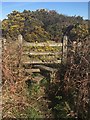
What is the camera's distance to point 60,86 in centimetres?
734

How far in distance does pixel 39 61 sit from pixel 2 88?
11.2 ft

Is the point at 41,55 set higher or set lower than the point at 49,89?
higher

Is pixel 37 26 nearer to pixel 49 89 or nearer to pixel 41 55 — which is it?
pixel 41 55

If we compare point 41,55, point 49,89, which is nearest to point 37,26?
point 41,55

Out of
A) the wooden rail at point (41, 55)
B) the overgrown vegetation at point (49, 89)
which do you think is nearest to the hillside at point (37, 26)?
the wooden rail at point (41, 55)

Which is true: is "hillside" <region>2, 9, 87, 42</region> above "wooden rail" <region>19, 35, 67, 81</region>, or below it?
above

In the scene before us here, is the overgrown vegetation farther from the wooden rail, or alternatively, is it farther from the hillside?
the hillside

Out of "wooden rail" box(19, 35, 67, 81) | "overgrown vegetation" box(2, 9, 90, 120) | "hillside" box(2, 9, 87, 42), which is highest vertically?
"hillside" box(2, 9, 87, 42)

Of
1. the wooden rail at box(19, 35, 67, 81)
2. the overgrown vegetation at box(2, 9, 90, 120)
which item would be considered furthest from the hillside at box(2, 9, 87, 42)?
the overgrown vegetation at box(2, 9, 90, 120)

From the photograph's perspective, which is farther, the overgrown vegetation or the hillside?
the hillside

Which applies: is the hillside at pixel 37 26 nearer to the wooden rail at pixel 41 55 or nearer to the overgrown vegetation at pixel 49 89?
the wooden rail at pixel 41 55

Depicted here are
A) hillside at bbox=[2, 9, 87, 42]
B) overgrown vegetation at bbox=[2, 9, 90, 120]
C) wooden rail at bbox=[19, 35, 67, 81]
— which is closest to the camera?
overgrown vegetation at bbox=[2, 9, 90, 120]

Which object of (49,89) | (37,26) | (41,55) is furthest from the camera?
(37,26)

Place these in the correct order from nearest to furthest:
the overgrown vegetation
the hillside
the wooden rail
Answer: the overgrown vegetation < the wooden rail < the hillside
